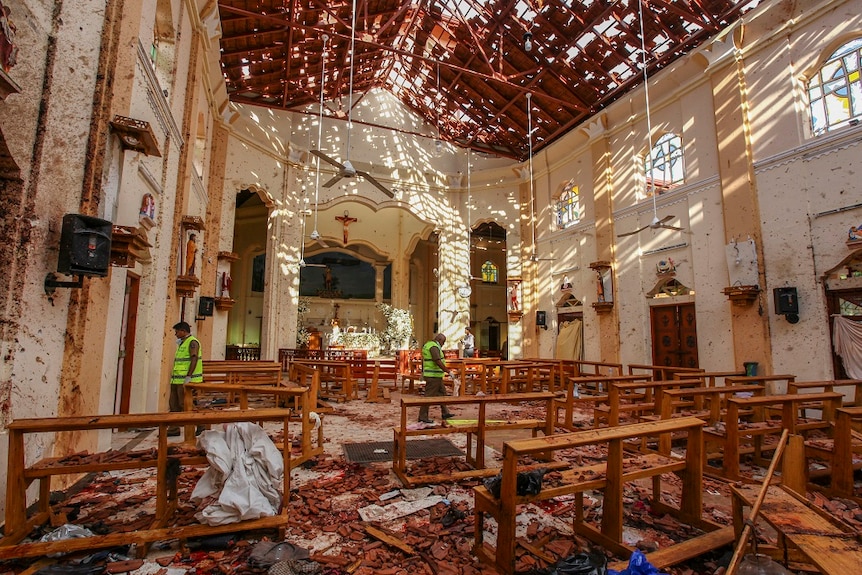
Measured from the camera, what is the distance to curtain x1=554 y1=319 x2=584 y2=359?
13.6 metres

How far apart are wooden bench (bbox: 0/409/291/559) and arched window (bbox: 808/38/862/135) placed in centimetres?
1077

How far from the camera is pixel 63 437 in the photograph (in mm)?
3645

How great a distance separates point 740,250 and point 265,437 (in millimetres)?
10081

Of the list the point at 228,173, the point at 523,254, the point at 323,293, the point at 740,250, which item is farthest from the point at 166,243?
the point at 323,293

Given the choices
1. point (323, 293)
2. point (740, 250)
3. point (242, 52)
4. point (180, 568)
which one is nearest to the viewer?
point (180, 568)

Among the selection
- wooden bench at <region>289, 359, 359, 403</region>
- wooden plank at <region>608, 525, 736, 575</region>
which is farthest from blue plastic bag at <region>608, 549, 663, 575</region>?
wooden bench at <region>289, 359, 359, 403</region>

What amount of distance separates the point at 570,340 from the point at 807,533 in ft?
39.1

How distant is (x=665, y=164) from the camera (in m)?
11.5

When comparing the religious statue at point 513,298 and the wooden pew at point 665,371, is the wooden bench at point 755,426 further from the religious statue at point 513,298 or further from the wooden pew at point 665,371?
the religious statue at point 513,298

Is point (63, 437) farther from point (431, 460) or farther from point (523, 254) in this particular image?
point (523, 254)

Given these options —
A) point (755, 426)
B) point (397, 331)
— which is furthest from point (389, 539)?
point (397, 331)

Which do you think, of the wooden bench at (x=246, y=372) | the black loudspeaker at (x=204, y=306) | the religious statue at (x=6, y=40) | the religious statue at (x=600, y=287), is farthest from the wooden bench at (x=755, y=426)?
the black loudspeaker at (x=204, y=306)

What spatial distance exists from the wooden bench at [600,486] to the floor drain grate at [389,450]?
2071 mm

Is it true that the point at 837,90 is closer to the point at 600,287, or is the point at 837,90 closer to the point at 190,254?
the point at 600,287
